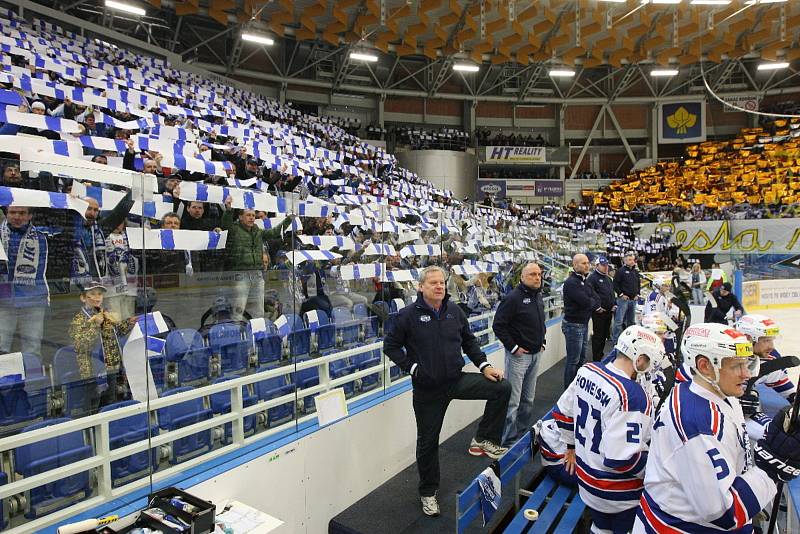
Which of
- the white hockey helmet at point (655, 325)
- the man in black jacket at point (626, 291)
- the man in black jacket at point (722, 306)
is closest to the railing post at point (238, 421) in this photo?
the white hockey helmet at point (655, 325)

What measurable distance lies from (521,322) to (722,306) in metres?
4.91

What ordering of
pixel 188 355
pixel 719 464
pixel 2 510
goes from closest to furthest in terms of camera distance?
pixel 719 464 < pixel 2 510 < pixel 188 355

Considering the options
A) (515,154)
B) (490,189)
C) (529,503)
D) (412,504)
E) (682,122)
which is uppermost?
(682,122)

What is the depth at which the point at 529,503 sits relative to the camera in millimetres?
3199

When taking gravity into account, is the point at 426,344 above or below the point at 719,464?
above

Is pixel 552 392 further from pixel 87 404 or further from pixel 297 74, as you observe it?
pixel 297 74

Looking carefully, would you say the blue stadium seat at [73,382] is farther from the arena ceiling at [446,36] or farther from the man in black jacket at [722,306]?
the arena ceiling at [446,36]

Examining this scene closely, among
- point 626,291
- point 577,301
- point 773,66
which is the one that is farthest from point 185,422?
point 773,66

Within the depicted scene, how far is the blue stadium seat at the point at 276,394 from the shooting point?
10.2 feet

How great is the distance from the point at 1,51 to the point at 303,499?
897 cm

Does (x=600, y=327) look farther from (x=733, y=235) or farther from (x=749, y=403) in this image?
(x=733, y=235)

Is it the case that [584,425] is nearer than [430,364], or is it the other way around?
[584,425]

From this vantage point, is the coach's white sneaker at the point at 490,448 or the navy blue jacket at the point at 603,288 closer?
A: the coach's white sneaker at the point at 490,448

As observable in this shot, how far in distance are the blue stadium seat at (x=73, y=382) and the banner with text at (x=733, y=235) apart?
21.0 metres
